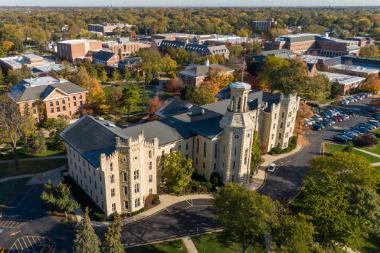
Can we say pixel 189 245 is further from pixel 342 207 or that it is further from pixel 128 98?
pixel 128 98

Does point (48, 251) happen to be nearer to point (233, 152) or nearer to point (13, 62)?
point (233, 152)

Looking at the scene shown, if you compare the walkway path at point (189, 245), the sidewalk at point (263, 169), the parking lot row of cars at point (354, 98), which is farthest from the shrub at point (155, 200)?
the parking lot row of cars at point (354, 98)

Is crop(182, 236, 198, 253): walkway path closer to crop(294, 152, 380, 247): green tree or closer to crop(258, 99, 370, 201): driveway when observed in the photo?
crop(294, 152, 380, 247): green tree

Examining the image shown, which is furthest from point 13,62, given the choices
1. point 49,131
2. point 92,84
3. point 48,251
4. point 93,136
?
point 48,251

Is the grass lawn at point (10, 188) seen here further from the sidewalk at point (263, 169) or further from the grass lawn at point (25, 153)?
the sidewalk at point (263, 169)

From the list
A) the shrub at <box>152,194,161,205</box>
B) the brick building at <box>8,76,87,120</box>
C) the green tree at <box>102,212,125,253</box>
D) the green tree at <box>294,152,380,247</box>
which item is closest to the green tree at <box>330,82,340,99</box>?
the green tree at <box>294,152,380,247</box>
